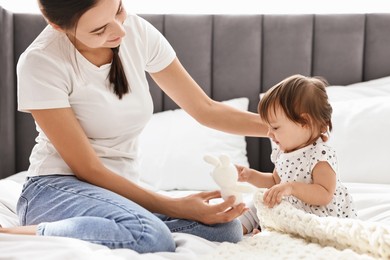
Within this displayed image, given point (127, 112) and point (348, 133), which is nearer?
point (127, 112)

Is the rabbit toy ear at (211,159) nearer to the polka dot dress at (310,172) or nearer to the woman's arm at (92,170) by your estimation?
the woman's arm at (92,170)

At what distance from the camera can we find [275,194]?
67.1 inches

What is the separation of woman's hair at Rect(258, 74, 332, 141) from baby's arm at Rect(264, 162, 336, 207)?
12cm

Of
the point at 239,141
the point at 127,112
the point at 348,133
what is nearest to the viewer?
the point at 127,112

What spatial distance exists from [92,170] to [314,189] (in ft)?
1.97

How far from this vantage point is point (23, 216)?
5.90ft

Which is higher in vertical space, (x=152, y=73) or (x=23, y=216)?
(x=152, y=73)

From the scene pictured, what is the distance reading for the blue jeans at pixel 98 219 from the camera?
154 centimetres

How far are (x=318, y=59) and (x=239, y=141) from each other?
53 cm

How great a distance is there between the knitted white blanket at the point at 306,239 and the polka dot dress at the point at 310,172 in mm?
144

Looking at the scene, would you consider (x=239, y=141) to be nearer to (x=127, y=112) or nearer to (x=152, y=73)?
(x=152, y=73)

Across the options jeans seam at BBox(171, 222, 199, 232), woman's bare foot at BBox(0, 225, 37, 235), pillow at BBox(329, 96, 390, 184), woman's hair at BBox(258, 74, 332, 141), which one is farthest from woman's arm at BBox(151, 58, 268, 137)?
woman's bare foot at BBox(0, 225, 37, 235)

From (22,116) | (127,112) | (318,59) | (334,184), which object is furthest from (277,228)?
(22,116)

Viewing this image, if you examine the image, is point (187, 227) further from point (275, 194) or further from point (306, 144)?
point (306, 144)
